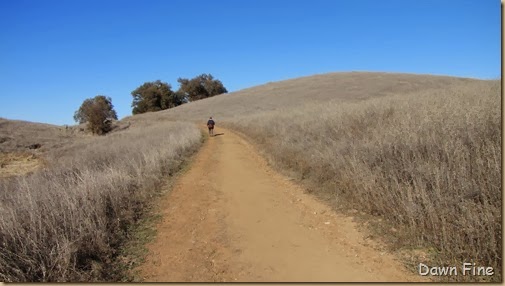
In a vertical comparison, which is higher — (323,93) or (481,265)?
(323,93)

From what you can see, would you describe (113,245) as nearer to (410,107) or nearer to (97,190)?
(97,190)

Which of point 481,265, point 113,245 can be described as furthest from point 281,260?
point 113,245

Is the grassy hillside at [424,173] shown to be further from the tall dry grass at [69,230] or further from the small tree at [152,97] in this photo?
the small tree at [152,97]

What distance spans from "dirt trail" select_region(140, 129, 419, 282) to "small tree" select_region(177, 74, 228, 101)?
96.6 metres

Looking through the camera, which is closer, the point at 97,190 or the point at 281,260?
the point at 281,260

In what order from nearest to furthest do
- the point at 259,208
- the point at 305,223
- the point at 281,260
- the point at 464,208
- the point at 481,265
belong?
the point at 481,265
the point at 464,208
the point at 281,260
the point at 305,223
the point at 259,208

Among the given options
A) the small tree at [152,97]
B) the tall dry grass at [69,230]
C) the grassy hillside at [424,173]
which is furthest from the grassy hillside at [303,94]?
the tall dry grass at [69,230]

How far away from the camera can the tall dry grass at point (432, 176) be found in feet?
15.2

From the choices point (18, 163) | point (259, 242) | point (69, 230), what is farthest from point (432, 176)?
point (18, 163)

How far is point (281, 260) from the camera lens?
5176 mm

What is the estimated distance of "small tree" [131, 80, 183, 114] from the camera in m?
91.8

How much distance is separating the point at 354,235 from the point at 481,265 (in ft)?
6.55

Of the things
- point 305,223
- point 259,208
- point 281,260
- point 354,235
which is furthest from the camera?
point 259,208

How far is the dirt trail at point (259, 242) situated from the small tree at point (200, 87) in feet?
317
